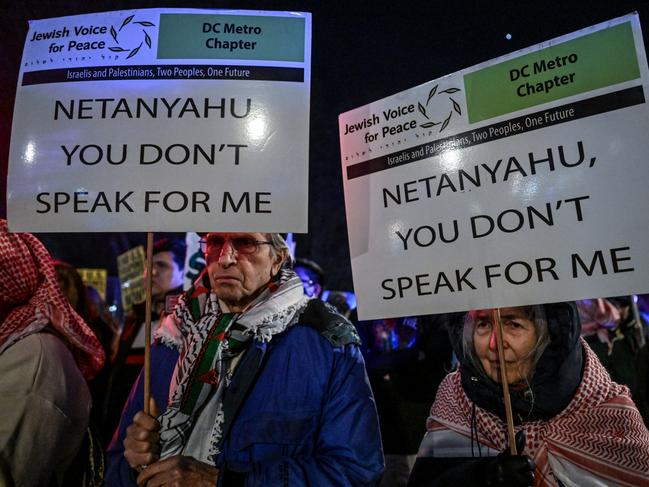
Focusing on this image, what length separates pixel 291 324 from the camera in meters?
2.31

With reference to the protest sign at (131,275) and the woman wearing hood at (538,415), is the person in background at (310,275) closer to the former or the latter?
the protest sign at (131,275)

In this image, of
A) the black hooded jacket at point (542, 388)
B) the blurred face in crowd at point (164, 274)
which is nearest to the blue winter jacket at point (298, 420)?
the black hooded jacket at point (542, 388)

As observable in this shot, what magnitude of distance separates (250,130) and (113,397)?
2647 mm

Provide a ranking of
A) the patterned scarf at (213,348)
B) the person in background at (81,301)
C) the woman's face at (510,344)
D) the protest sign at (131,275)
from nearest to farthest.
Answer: the patterned scarf at (213,348)
the woman's face at (510,344)
the person in background at (81,301)
the protest sign at (131,275)

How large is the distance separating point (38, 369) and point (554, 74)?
7.85 feet

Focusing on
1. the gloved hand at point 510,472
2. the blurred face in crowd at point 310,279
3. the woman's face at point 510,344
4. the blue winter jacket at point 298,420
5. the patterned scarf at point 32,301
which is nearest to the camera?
the gloved hand at point 510,472

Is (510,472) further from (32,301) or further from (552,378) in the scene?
(32,301)

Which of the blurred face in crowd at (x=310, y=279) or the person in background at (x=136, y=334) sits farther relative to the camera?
the blurred face in crowd at (x=310, y=279)

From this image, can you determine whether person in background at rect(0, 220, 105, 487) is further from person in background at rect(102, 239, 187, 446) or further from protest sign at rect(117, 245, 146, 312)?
protest sign at rect(117, 245, 146, 312)

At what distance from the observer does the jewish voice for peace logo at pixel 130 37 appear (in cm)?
230

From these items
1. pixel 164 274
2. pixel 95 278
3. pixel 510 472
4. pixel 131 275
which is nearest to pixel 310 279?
pixel 164 274

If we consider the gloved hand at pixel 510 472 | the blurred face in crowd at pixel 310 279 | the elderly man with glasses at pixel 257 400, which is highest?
the blurred face in crowd at pixel 310 279

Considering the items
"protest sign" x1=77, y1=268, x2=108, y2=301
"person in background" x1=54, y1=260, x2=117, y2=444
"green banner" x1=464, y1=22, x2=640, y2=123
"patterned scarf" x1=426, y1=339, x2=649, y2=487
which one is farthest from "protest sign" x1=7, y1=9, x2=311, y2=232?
"protest sign" x1=77, y1=268, x2=108, y2=301

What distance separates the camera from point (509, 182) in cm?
201
